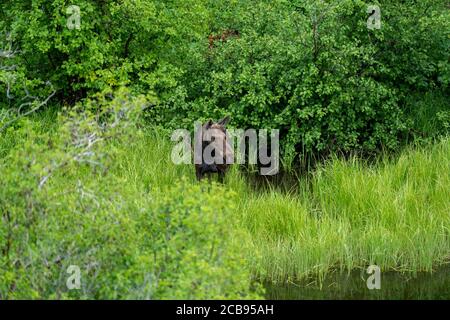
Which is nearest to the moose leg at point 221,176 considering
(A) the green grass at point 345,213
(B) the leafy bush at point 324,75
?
(A) the green grass at point 345,213

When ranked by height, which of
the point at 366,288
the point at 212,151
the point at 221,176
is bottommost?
the point at 366,288

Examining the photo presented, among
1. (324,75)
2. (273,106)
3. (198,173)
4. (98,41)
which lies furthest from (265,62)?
(198,173)

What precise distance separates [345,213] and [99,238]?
368cm

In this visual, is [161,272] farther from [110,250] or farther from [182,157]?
[182,157]

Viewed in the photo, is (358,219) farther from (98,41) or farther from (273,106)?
(98,41)

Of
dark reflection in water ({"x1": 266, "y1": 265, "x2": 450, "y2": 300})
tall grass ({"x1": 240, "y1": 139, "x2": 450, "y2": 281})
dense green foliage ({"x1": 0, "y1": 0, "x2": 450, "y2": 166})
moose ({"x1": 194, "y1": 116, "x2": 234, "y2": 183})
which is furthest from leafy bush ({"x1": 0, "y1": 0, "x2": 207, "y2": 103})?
dark reflection in water ({"x1": 266, "y1": 265, "x2": 450, "y2": 300})

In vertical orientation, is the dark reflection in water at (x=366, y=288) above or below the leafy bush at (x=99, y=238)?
below

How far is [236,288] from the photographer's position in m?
5.98

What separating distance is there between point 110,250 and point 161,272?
0.41m

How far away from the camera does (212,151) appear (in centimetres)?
927

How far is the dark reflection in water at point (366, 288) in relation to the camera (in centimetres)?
767

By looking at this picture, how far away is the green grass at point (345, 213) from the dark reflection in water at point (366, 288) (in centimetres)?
12

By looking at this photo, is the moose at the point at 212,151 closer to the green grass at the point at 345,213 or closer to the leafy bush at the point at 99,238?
the green grass at the point at 345,213

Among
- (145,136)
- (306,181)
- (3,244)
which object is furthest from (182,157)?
(3,244)
